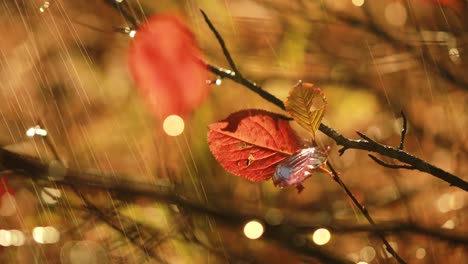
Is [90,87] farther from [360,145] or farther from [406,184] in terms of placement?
[360,145]

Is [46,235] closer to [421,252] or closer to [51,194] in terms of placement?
[51,194]

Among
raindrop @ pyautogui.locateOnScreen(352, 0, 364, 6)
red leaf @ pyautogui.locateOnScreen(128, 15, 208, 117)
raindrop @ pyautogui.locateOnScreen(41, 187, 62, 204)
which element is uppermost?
raindrop @ pyautogui.locateOnScreen(352, 0, 364, 6)

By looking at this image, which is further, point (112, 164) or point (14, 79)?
point (14, 79)

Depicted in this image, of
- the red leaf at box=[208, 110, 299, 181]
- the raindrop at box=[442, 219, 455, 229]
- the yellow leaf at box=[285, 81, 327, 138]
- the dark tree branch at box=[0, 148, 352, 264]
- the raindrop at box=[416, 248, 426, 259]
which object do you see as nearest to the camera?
the yellow leaf at box=[285, 81, 327, 138]

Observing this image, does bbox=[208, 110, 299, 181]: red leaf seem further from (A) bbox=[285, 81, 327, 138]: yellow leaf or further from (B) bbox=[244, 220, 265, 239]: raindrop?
(B) bbox=[244, 220, 265, 239]: raindrop

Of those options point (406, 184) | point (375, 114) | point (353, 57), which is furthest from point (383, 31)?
point (406, 184)

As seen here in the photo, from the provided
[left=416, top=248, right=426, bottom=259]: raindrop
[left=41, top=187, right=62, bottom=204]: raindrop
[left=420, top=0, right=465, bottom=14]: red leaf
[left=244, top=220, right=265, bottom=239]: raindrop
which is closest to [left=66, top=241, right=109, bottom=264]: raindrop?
[left=41, top=187, right=62, bottom=204]: raindrop

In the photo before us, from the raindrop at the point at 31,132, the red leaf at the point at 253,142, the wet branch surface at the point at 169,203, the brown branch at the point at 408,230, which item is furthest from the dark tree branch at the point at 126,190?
the red leaf at the point at 253,142

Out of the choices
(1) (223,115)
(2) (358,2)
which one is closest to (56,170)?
(1) (223,115)
